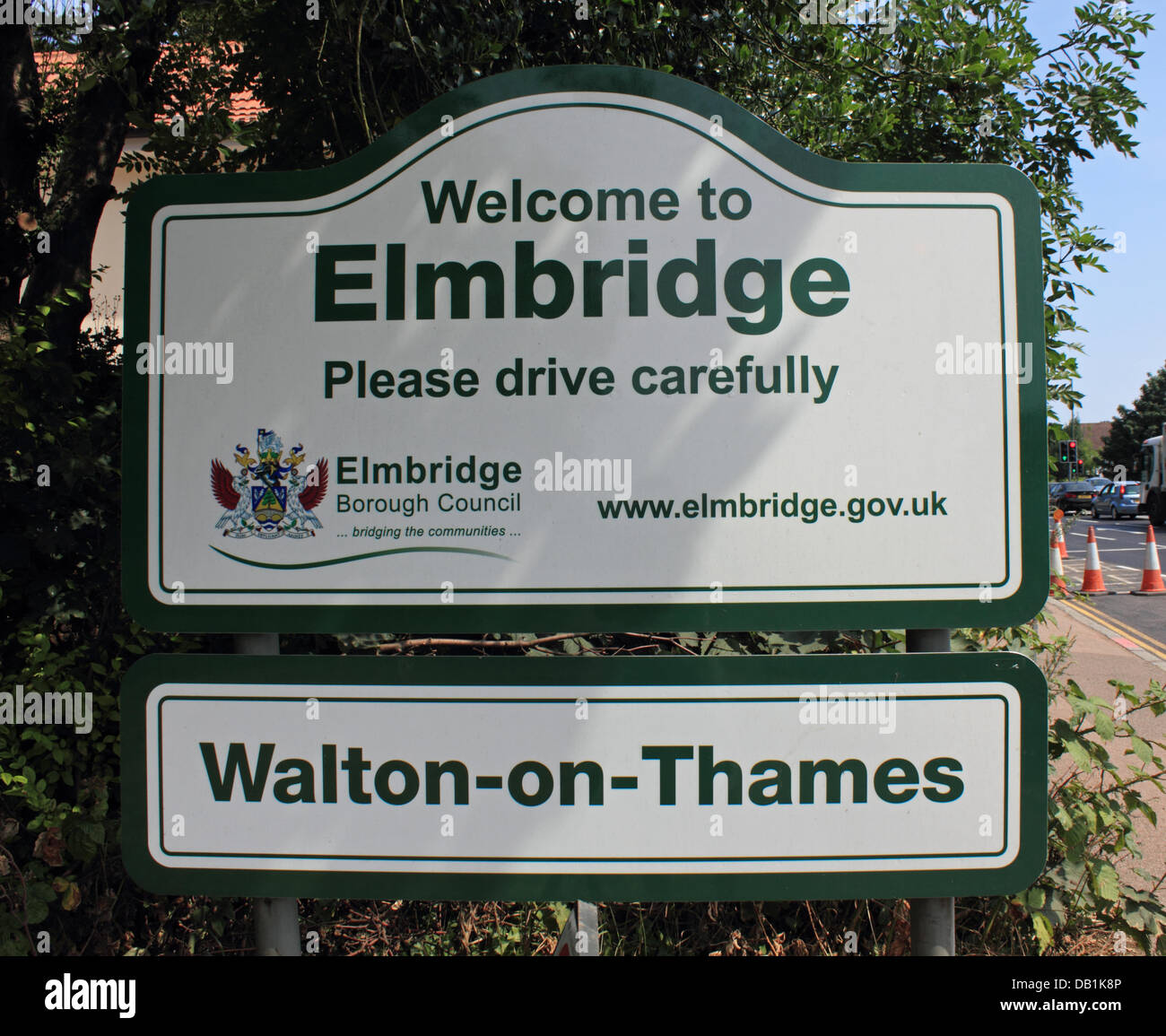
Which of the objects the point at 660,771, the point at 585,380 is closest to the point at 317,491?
the point at 585,380

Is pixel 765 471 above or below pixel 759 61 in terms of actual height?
below

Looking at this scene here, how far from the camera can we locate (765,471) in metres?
1.97

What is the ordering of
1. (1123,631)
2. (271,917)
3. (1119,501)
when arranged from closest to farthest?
(271,917), (1123,631), (1119,501)

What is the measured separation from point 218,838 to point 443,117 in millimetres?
1855

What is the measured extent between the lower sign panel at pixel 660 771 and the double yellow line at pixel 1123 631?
7.84 metres

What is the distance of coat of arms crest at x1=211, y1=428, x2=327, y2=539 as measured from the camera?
2020 millimetres

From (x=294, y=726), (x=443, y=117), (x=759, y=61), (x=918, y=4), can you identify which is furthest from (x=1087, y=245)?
(x=294, y=726)

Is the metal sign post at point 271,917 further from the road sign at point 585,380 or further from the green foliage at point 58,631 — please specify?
the green foliage at point 58,631

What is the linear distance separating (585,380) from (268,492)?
82cm

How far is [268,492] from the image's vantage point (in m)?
2.03

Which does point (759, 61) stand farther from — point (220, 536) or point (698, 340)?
point (220, 536)

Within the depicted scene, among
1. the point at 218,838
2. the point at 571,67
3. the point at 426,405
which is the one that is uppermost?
the point at 571,67

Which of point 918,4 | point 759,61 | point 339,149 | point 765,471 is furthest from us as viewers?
point 759,61

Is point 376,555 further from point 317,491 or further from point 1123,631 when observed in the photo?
point 1123,631
